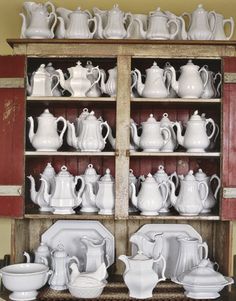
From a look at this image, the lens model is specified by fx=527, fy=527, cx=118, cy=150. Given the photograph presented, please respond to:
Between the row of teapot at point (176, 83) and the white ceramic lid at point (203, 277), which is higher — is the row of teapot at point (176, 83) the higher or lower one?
the higher one

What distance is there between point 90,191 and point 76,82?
0.45m

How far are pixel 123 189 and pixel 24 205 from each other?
405 millimetres

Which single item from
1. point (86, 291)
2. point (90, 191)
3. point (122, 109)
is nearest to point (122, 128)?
point (122, 109)

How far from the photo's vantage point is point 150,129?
217cm

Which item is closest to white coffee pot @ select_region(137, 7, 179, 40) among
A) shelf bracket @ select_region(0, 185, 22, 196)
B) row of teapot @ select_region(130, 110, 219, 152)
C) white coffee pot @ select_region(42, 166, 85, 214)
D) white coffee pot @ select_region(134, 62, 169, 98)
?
white coffee pot @ select_region(134, 62, 169, 98)

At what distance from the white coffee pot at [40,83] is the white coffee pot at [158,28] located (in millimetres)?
436

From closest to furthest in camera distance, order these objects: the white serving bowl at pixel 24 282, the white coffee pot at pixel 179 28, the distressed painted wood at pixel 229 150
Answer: the white serving bowl at pixel 24 282
the distressed painted wood at pixel 229 150
the white coffee pot at pixel 179 28

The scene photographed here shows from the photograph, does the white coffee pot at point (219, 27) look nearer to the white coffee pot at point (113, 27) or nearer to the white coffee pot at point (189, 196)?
the white coffee pot at point (113, 27)

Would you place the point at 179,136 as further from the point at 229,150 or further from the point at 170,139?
the point at 229,150

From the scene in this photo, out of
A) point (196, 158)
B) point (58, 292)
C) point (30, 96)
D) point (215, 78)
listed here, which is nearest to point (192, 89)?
point (215, 78)

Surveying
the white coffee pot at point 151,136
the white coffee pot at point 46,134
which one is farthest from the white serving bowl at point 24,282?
the white coffee pot at point 151,136

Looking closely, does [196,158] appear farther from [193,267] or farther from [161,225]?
[193,267]

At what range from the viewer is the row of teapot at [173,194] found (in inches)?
84.1

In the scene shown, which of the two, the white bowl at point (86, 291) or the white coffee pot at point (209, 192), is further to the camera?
the white coffee pot at point (209, 192)
